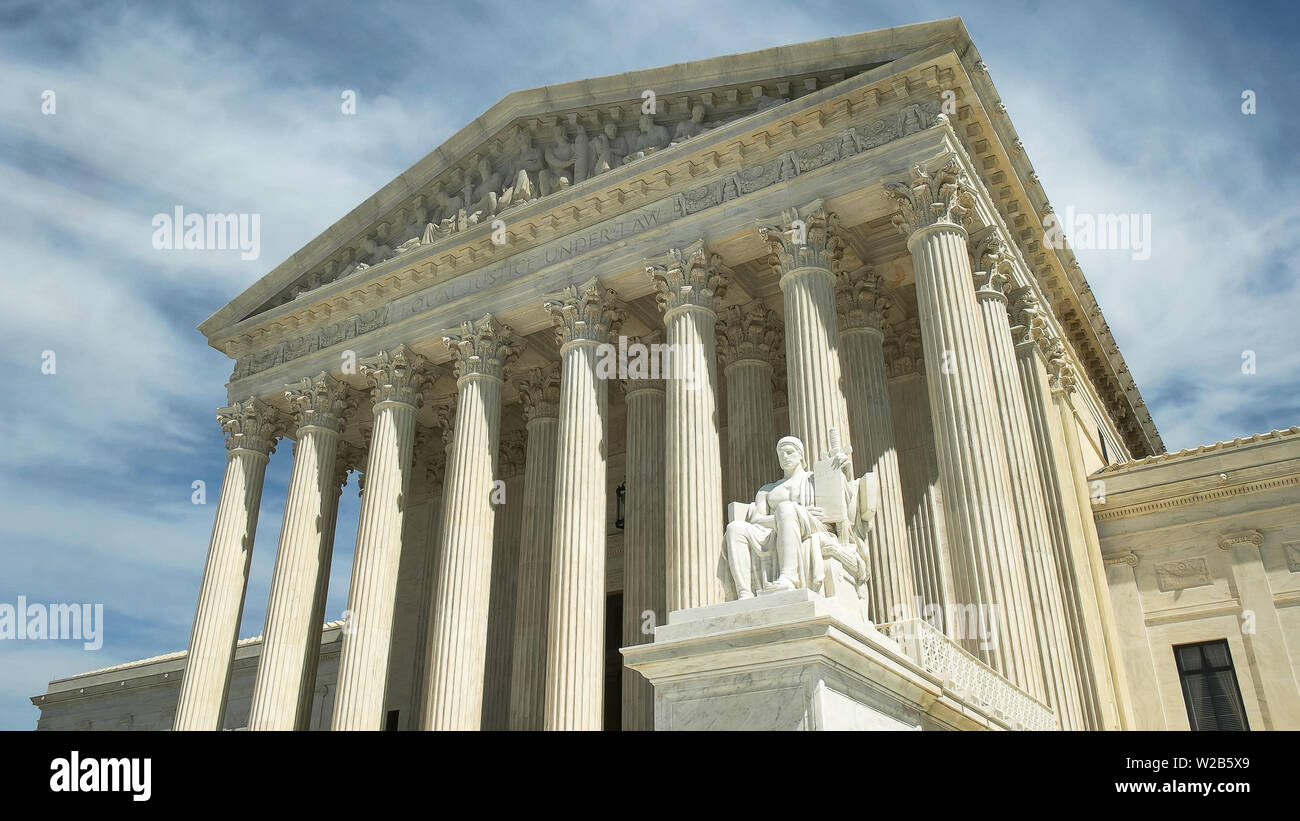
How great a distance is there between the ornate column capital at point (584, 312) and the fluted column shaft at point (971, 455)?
7632mm

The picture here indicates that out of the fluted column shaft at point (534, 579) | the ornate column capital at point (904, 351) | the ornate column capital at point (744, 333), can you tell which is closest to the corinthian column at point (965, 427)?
the ornate column capital at point (744, 333)

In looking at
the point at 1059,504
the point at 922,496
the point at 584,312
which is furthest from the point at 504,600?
the point at 1059,504

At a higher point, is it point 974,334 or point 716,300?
point 716,300

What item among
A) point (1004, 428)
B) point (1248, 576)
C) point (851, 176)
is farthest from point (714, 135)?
point (1248, 576)

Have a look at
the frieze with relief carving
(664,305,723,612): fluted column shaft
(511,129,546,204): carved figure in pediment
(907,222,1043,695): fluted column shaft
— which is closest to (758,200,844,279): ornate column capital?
the frieze with relief carving

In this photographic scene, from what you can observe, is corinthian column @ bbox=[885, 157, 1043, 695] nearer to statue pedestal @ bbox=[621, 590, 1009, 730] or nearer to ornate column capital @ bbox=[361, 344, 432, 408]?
statue pedestal @ bbox=[621, 590, 1009, 730]

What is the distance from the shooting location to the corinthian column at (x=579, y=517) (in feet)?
67.3

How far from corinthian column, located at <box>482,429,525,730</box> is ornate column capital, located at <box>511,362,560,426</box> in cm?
179

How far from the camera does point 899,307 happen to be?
88.2 ft

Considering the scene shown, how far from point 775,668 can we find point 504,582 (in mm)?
20972
